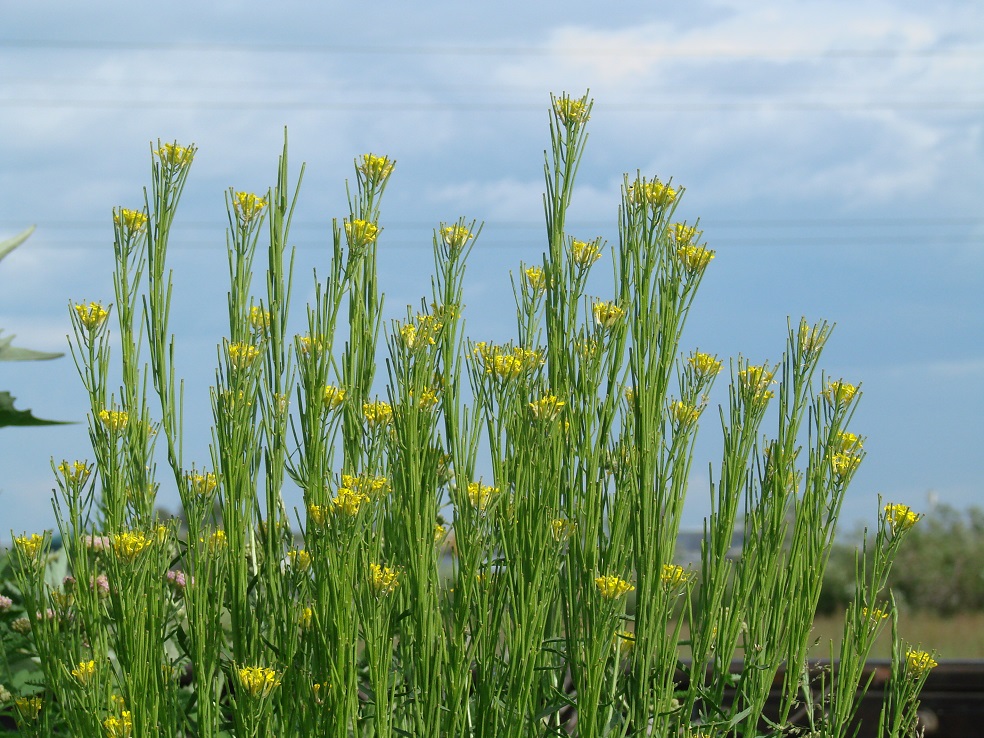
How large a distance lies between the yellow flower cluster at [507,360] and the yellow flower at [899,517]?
0.71 meters

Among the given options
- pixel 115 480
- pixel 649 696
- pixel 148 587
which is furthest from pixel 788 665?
pixel 115 480

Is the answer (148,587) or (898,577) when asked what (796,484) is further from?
(898,577)

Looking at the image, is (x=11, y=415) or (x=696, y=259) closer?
(x=696, y=259)

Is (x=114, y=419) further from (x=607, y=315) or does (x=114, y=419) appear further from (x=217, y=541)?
(x=607, y=315)

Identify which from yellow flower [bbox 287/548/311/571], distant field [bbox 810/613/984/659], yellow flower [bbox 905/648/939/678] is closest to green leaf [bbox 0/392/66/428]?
yellow flower [bbox 287/548/311/571]

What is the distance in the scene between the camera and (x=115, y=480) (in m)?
1.72

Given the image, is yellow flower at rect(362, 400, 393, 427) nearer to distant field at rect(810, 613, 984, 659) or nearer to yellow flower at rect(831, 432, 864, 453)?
yellow flower at rect(831, 432, 864, 453)

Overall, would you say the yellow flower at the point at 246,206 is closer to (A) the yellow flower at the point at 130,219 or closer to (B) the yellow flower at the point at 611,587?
(A) the yellow flower at the point at 130,219

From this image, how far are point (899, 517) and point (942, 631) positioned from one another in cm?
1156

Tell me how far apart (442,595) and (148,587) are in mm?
470

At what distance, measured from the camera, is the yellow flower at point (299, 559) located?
5.57 ft

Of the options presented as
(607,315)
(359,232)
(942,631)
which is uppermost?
(359,232)

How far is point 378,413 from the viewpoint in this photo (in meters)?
1.68

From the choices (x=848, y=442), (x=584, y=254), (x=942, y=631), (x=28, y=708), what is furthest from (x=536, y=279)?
(x=942, y=631)
